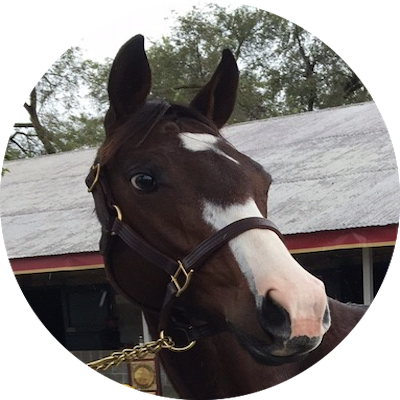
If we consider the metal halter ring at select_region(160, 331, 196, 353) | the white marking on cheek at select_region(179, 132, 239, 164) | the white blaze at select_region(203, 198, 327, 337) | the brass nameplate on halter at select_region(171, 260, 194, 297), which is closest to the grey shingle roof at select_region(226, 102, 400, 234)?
the white marking on cheek at select_region(179, 132, 239, 164)

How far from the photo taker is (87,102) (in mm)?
2172

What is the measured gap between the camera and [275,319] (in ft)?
5.62

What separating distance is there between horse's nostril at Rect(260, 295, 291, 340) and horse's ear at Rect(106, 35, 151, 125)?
2.66 feet

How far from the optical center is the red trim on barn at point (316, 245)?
6.91 feet

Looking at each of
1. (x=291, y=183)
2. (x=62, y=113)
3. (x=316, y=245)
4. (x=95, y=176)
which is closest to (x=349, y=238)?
(x=316, y=245)

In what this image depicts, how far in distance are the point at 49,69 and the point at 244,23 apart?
0.75m

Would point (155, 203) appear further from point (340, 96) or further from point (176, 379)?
point (340, 96)

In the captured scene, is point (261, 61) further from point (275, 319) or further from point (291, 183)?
point (275, 319)

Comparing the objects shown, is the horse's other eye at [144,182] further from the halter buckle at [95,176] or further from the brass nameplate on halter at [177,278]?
the brass nameplate on halter at [177,278]

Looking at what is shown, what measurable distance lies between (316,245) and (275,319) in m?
0.45

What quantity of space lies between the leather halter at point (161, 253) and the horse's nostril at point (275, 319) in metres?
0.24

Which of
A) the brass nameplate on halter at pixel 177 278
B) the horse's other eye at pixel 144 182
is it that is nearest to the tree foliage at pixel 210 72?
the horse's other eye at pixel 144 182

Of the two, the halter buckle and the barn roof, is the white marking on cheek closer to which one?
the barn roof

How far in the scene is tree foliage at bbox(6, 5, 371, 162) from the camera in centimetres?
218
